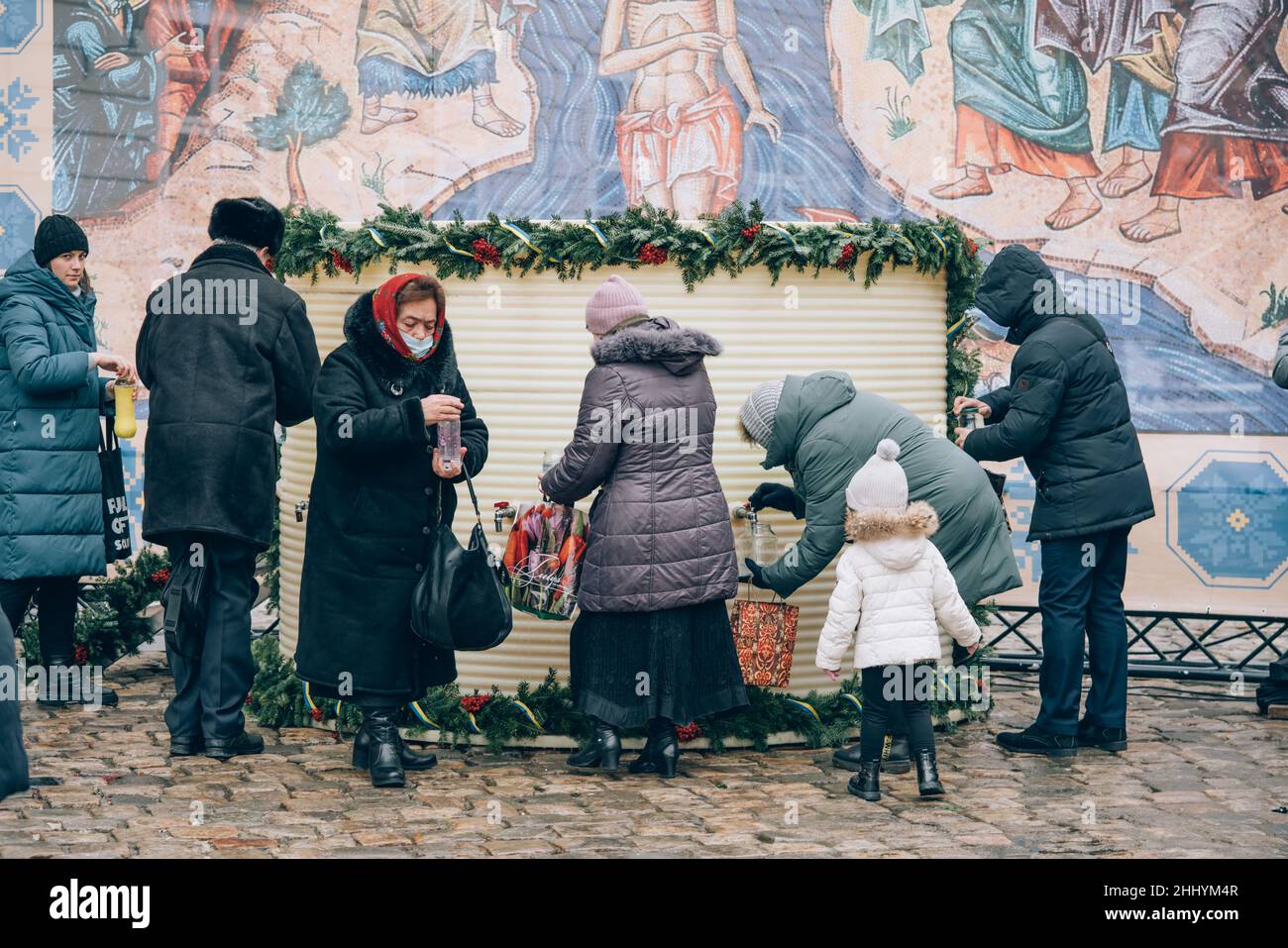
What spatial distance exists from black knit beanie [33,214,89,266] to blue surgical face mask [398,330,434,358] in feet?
7.39

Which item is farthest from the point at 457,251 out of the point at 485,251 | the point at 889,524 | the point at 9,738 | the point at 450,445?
the point at 9,738

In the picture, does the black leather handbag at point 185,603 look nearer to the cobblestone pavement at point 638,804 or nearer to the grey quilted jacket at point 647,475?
the cobblestone pavement at point 638,804

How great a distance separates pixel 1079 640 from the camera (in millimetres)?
7555

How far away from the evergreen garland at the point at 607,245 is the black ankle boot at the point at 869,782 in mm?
2268

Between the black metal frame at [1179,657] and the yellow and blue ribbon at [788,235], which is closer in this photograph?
the yellow and blue ribbon at [788,235]

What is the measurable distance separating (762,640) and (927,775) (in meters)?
0.94

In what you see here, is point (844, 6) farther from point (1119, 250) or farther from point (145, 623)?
point (145, 623)

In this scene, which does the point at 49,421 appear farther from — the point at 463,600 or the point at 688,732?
the point at 688,732

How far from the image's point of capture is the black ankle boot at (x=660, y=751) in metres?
6.95

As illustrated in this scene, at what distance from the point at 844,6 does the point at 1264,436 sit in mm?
4625

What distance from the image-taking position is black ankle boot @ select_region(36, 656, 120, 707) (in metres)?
8.31

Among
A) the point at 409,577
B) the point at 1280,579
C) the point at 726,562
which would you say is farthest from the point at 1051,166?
the point at 409,577

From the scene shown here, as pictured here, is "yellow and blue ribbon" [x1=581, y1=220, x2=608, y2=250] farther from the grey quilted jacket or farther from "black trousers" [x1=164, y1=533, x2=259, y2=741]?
"black trousers" [x1=164, y1=533, x2=259, y2=741]

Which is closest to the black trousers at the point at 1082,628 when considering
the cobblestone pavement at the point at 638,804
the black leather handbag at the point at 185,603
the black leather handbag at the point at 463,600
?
the cobblestone pavement at the point at 638,804
